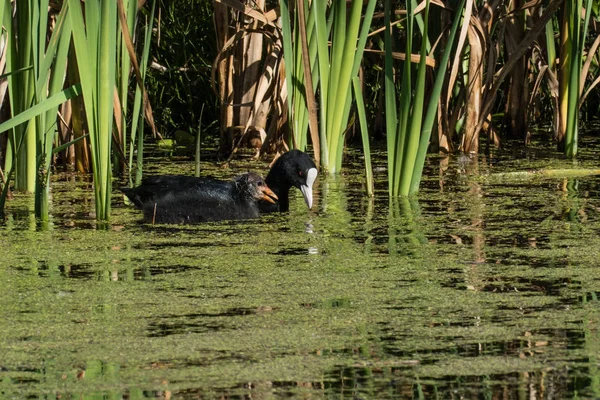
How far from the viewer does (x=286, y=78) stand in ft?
18.2

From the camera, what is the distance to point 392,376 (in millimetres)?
2758

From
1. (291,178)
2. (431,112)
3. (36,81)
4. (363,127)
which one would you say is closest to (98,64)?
(36,81)

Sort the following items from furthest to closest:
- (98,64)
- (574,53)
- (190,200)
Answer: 1. (574,53)
2. (190,200)
3. (98,64)

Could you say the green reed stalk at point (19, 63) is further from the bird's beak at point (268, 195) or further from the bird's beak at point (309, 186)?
the bird's beak at point (309, 186)

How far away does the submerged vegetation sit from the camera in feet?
15.1

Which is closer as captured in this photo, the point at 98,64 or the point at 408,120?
the point at 98,64

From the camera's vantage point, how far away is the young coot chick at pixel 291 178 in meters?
5.48

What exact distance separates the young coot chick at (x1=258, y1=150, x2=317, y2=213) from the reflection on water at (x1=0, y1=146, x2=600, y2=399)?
0.41 ft

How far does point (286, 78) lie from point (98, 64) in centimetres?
138

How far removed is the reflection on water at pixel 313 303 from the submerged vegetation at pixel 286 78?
0.39m

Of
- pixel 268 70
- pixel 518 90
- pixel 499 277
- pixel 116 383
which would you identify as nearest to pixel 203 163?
pixel 268 70

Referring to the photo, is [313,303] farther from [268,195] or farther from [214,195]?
[268,195]

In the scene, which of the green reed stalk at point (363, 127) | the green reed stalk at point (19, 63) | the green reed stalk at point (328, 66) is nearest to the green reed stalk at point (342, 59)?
the green reed stalk at point (328, 66)

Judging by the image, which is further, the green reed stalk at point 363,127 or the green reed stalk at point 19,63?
the green reed stalk at point 363,127
